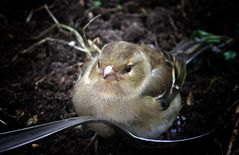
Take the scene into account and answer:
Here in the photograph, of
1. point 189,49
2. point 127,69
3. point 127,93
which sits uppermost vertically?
point 127,69

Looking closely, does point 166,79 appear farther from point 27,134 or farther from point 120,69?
point 27,134

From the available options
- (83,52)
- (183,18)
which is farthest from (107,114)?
(183,18)

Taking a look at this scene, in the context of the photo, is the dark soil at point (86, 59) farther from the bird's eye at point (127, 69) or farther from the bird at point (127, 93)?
the bird's eye at point (127, 69)

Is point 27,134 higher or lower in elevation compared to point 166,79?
higher

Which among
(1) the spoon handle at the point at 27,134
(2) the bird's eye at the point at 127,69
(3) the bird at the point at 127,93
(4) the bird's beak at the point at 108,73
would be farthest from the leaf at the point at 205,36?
(1) the spoon handle at the point at 27,134

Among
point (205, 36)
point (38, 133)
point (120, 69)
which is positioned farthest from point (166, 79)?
point (38, 133)

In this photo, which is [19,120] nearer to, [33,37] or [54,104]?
[54,104]
